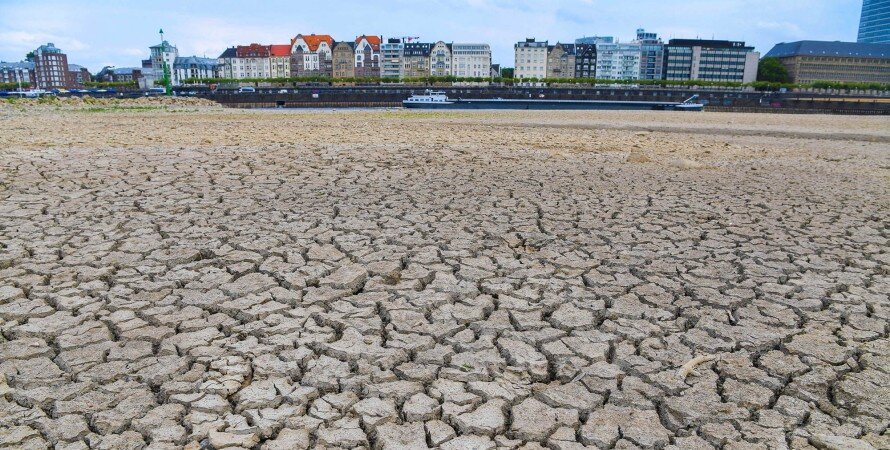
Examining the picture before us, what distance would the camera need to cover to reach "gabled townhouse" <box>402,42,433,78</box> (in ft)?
387

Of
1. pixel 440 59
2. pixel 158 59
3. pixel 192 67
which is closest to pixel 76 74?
pixel 158 59

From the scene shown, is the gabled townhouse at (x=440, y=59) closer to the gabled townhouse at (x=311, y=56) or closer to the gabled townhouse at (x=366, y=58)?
the gabled townhouse at (x=366, y=58)

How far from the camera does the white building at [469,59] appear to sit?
11956 cm

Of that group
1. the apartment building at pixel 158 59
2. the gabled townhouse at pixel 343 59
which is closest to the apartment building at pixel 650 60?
the gabled townhouse at pixel 343 59

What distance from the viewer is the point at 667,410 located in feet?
8.87

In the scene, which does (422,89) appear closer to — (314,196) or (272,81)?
(272,81)

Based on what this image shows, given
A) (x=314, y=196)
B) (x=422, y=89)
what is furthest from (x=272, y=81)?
(x=314, y=196)

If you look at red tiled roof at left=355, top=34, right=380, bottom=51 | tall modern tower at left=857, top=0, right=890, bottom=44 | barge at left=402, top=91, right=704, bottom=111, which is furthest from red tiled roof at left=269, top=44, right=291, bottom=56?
tall modern tower at left=857, top=0, right=890, bottom=44

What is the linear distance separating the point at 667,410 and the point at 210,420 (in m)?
1.91

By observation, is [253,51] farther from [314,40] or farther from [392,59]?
[392,59]

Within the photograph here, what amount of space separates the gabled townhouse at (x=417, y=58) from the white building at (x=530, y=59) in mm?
17547

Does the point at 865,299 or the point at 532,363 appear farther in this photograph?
the point at 865,299

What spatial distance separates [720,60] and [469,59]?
156 feet

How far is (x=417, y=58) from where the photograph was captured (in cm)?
11838
